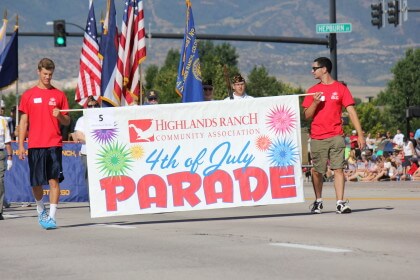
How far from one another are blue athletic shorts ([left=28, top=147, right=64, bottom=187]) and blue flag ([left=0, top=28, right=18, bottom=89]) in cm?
845

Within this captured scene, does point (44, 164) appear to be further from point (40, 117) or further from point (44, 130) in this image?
point (40, 117)

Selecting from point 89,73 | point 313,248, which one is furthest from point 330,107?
point 89,73

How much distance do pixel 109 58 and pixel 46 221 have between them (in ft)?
29.6

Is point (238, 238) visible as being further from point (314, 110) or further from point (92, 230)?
point (314, 110)

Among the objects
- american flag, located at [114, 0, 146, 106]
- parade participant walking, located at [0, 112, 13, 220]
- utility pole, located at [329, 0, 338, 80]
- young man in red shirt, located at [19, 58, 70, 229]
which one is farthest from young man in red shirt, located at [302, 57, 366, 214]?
utility pole, located at [329, 0, 338, 80]

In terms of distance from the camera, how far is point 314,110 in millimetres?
16281

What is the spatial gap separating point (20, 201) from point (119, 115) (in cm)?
830

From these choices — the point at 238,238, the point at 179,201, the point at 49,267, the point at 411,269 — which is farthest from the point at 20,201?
the point at 411,269

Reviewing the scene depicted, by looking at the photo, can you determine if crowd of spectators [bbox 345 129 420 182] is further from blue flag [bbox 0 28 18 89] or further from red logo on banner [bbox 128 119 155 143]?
red logo on banner [bbox 128 119 155 143]

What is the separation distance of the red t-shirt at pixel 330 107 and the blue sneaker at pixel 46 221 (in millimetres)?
3602

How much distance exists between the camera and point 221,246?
1180cm

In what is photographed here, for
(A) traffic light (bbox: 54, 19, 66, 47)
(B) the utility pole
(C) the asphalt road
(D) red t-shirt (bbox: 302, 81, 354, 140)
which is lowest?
(C) the asphalt road

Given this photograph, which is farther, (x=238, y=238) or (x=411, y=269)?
(x=238, y=238)

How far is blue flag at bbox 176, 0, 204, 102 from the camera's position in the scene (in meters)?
22.5
